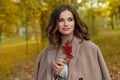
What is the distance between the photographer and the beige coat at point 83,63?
3.94 meters

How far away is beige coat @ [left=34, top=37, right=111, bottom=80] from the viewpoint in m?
3.94

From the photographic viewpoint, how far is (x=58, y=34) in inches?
161

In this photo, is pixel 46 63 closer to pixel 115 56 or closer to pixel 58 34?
pixel 58 34

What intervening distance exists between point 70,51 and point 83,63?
21cm

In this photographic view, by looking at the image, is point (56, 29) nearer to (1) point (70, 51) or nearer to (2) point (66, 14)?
(2) point (66, 14)

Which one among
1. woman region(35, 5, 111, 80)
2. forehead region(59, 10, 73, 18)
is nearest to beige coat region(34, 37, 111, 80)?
woman region(35, 5, 111, 80)

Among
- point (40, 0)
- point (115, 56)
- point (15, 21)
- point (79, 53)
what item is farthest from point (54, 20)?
point (115, 56)

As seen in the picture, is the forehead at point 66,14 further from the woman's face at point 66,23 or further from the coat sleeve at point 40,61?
the coat sleeve at point 40,61

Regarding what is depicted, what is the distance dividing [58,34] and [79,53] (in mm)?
302

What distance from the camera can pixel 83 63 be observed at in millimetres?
3971

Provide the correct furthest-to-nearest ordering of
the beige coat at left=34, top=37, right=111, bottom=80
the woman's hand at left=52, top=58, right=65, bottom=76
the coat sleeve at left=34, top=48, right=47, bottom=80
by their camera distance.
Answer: the coat sleeve at left=34, top=48, right=47, bottom=80
the beige coat at left=34, top=37, right=111, bottom=80
the woman's hand at left=52, top=58, right=65, bottom=76

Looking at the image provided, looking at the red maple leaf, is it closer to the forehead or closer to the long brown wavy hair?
the long brown wavy hair

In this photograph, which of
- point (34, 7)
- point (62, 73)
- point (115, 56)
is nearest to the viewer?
point (62, 73)

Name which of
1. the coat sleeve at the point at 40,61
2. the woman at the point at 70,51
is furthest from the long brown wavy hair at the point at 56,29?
the coat sleeve at the point at 40,61
